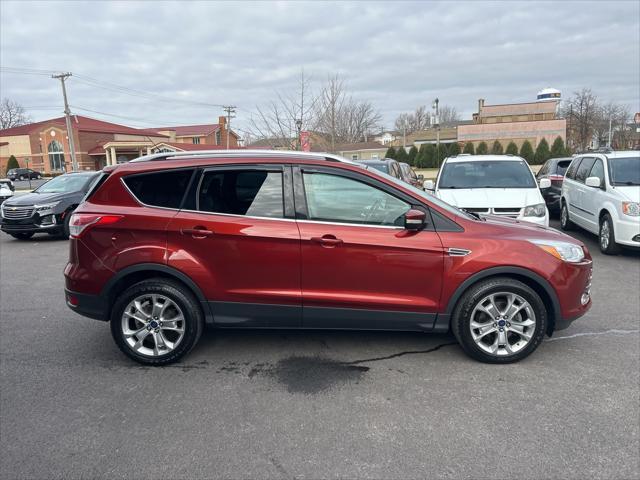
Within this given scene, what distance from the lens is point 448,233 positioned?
396 centimetres

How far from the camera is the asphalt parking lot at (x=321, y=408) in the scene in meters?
2.79

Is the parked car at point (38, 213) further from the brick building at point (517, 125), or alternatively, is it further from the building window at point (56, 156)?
the building window at point (56, 156)

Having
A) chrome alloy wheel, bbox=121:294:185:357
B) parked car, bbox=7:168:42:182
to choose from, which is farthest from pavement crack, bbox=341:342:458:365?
parked car, bbox=7:168:42:182

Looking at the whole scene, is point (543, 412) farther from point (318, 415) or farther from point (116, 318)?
point (116, 318)

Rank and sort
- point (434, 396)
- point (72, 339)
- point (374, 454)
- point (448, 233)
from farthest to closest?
point (72, 339)
point (448, 233)
point (434, 396)
point (374, 454)

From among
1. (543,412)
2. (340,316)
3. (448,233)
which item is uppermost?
(448,233)

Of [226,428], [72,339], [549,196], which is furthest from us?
[549,196]

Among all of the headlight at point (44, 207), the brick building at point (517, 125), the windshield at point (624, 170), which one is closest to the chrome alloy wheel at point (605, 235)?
the windshield at point (624, 170)

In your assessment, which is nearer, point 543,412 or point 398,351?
point 543,412

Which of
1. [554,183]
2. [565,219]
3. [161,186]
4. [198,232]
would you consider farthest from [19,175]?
[198,232]

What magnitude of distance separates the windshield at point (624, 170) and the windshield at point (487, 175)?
1414 mm

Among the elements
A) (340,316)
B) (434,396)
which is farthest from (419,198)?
(434,396)

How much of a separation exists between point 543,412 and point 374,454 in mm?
1303

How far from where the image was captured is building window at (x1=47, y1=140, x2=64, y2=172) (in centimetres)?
6084
